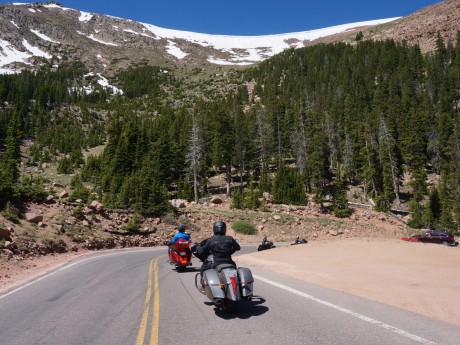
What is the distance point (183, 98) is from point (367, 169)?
351ft

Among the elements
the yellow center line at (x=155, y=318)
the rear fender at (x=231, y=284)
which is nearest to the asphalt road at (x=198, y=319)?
the yellow center line at (x=155, y=318)

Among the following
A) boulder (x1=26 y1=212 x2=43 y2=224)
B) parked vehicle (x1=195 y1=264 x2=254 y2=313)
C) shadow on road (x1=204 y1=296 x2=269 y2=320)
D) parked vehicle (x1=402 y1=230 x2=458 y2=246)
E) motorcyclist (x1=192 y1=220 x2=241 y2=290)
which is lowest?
parked vehicle (x1=402 y1=230 x2=458 y2=246)

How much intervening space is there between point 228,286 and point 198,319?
89cm

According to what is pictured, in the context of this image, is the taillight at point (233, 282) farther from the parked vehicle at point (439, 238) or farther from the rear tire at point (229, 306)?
the parked vehicle at point (439, 238)

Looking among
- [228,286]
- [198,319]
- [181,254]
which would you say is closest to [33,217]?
[181,254]

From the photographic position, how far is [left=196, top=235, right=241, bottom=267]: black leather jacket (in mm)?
6766

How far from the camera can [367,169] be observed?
197 ft

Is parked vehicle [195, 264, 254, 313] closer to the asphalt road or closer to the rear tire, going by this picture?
the rear tire

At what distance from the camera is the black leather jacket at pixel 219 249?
6766 mm

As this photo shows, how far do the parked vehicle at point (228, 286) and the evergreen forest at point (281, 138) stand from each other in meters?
20.8

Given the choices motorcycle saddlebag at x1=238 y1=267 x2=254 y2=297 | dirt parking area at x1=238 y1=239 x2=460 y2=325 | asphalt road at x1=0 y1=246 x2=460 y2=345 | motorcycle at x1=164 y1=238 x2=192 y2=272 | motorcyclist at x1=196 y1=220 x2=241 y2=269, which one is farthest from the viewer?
motorcycle at x1=164 y1=238 x2=192 y2=272

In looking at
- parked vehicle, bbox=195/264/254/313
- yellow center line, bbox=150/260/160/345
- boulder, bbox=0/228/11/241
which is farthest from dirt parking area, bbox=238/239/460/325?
boulder, bbox=0/228/11/241

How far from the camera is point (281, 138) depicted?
80.9 m

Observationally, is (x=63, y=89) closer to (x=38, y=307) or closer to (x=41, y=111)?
(x=41, y=111)
